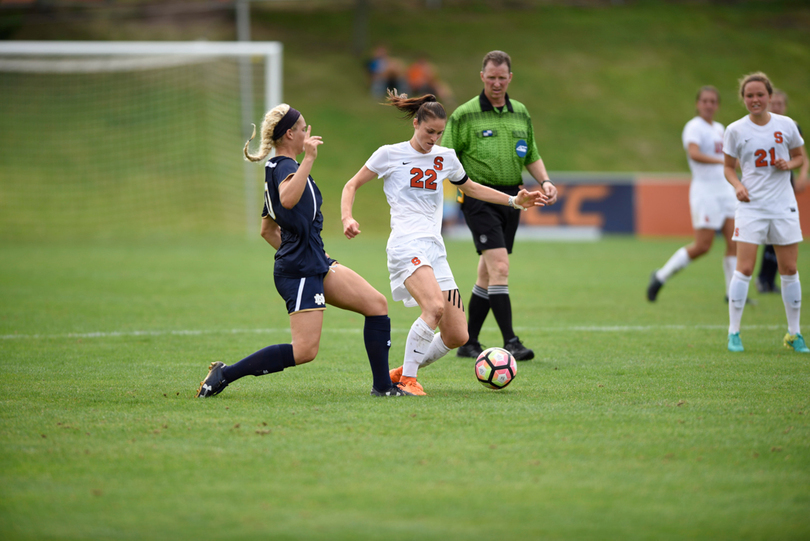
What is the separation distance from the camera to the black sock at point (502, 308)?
6891mm

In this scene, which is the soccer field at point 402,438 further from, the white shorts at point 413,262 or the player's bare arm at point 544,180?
the player's bare arm at point 544,180

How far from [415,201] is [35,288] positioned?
787cm

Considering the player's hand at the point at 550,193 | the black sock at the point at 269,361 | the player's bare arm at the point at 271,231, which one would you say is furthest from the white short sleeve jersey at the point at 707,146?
the black sock at the point at 269,361

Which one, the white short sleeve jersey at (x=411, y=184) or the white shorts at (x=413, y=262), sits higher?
the white short sleeve jersey at (x=411, y=184)

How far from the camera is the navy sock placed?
6.89m

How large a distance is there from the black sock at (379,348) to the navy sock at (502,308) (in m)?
1.72

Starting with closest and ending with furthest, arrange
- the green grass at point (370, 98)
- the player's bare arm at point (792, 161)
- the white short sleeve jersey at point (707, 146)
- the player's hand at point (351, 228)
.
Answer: the player's hand at point (351, 228)
the player's bare arm at point (792, 161)
the white short sleeve jersey at point (707, 146)
the green grass at point (370, 98)

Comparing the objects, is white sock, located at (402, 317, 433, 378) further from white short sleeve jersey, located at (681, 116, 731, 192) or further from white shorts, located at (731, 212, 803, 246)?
white short sleeve jersey, located at (681, 116, 731, 192)

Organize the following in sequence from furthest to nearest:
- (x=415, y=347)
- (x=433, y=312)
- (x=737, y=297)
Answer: (x=737, y=297)
(x=415, y=347)
(x=433, y=312)

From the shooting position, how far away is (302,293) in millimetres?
5191

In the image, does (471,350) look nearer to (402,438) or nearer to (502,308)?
(502,308)

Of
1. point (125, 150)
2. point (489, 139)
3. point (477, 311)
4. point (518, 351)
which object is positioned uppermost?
point (489, 139)

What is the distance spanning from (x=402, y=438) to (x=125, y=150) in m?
25.2

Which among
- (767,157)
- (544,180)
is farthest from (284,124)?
(767,157)
